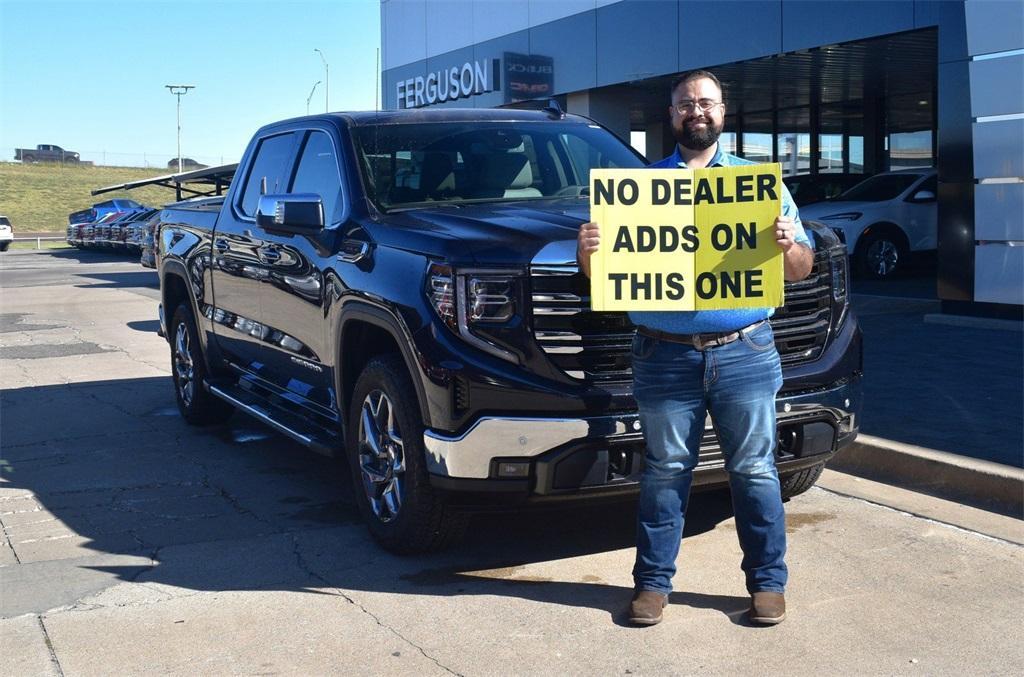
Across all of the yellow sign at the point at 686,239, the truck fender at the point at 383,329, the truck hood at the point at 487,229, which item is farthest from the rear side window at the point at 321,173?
the yellow sign at the point at 686,239

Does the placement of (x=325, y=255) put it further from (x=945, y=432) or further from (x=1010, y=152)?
(x=1010, y=152)

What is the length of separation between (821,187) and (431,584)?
17380 millimetres

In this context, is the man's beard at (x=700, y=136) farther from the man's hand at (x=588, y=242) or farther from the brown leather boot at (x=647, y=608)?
the brown leather boot at (x=647, y=608)

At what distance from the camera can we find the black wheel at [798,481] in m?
5.82

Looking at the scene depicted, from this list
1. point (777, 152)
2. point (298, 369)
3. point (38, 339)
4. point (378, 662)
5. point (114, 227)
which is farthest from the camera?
point (114, 227)

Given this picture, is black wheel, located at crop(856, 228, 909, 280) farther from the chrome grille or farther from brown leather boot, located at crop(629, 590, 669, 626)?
brown leather boot, located at crop(629, 590, 669, 626)

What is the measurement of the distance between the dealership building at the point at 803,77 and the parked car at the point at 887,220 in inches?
73.1

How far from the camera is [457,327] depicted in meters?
4.62

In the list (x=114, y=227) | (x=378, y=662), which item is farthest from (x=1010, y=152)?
(x=114, y=227)

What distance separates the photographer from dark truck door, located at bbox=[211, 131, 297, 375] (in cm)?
679

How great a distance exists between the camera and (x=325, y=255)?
5.68m

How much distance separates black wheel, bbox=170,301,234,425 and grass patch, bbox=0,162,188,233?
64.0 meters

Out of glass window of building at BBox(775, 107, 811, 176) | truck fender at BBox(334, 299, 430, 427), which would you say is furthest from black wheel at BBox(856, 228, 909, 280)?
truck fender at BBox(334, 299, 430, 427)

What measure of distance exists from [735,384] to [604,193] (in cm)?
80
